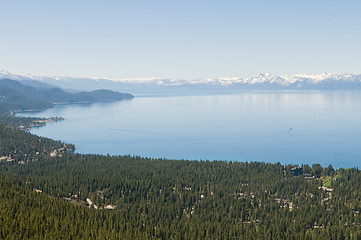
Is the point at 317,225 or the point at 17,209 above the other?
the point at 17,209

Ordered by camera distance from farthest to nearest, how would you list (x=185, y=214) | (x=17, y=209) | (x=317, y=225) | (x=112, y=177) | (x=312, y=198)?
(x=112, y=177) → (x=312, y=198) → (x=185, y=214) → (x=317, y=225) → (x=17, y=209)

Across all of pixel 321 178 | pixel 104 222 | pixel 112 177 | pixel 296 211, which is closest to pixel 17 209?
pixel 104 222

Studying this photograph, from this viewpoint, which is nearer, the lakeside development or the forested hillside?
the lakeside development

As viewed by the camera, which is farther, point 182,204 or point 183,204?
point 183,204

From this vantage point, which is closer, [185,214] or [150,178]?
[185,214]

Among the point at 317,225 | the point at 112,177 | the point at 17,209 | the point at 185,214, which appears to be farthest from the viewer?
the point at 112,177

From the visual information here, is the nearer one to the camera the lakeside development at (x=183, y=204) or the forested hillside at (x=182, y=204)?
the lakeside development at (x=183, y=204)

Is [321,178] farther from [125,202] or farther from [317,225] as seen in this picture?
[125,202]

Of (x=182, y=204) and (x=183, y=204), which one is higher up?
(x=182, y=204)
